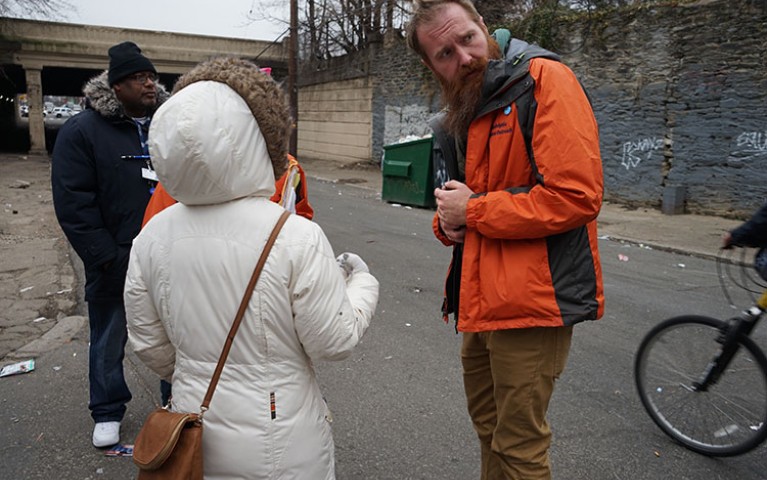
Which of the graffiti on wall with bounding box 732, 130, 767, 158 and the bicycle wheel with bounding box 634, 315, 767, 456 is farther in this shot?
the graffiti on wall with bounding box 732, 130, 767, 158

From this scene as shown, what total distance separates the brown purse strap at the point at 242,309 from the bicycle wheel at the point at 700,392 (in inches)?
102

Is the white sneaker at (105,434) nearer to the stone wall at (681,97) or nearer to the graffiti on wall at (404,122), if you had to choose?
the stone wall at (681,97)

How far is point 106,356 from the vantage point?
3105 millimetres

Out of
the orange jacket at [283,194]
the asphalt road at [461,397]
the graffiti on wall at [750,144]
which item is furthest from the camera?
the graffiti on wall at [750,144]

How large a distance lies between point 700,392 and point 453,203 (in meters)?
2.18

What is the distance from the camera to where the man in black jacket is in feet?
9.38

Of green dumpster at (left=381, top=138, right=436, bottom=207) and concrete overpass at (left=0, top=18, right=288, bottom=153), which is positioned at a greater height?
concrete overpass at (left=0, top=18, right=288, bottom=153)

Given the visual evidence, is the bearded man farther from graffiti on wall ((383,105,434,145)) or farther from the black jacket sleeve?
graffiti on wall ((383,105,434,145))

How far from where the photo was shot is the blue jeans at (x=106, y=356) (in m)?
3.11

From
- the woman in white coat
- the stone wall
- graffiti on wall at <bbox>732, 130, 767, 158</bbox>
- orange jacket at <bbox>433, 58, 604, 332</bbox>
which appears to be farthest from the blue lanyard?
graffiti on wall at <bbox>732, 130, 767, 158</bbox>

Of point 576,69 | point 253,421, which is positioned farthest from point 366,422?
point 576,69

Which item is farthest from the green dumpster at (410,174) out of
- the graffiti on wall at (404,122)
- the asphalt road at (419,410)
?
the asphalt road at (419,410)

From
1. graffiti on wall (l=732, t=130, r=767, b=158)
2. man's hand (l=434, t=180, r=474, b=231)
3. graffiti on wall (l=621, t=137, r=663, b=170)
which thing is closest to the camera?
man's hand (l=434, t=180, r=474, b=231)

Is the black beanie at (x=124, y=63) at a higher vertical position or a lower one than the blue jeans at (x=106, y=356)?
higher
